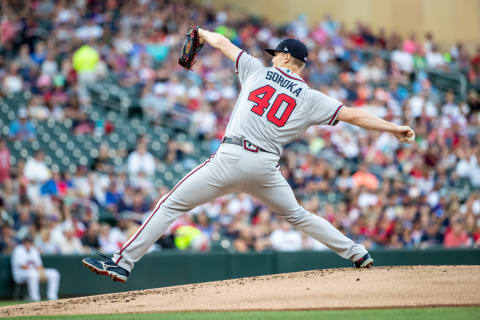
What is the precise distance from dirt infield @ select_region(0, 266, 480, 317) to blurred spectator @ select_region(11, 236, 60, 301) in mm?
4254

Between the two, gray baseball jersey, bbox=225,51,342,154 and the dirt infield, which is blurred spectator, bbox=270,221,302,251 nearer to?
the dirt infield

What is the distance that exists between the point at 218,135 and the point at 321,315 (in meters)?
10.2

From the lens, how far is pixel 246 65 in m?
6.31

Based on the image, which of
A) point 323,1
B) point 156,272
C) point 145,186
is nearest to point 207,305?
point 156,272

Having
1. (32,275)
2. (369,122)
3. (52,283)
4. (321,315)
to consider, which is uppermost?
(369,122)

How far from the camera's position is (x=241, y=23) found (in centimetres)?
2153

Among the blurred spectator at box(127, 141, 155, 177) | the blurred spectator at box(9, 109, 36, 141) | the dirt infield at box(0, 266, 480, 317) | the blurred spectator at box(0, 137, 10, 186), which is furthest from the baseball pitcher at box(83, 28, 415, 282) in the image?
the blurred spectator at box(9, 109, 36, 141)

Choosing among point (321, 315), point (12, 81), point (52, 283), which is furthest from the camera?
point (12, 81)

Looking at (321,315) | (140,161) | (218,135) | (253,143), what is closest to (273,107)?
(253,143)

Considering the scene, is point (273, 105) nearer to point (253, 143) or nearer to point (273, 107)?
point (273, 107)

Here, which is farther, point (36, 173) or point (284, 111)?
point (36, 173)

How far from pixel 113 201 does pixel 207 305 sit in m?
7.16

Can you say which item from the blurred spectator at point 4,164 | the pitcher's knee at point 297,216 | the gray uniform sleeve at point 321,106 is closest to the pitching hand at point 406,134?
the gray uniform sleeve at point 321,106

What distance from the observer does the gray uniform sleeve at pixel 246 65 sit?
20.6ft
